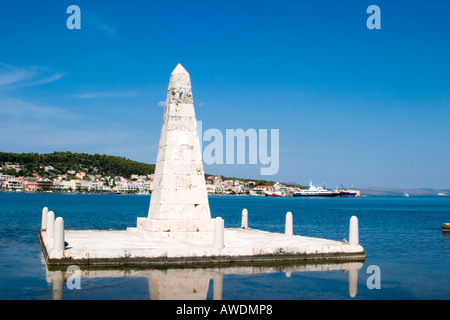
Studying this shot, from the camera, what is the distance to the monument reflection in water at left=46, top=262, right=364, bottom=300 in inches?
407

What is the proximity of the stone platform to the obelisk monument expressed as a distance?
3.33 ft

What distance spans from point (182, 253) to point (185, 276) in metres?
1.93

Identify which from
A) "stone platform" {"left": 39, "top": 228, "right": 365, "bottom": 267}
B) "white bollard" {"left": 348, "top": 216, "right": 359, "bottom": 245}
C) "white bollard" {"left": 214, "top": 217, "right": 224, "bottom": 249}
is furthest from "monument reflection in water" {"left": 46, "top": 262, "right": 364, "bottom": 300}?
"white bollard" {"left": 348, "top": 216, "right": 359, "bottom": 245}

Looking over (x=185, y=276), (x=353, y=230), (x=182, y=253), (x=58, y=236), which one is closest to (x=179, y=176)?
(x=182, y=253)

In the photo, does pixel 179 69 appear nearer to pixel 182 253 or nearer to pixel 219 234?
pixel 219 234

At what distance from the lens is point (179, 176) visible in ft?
61.2

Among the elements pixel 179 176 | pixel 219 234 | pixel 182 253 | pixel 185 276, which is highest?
pixel 179 176

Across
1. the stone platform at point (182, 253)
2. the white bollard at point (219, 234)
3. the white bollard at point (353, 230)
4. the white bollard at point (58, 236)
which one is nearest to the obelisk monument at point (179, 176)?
the stone platform at point (182, 253)

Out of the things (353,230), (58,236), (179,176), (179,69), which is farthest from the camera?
(179,69)

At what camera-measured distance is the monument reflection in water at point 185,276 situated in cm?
1034

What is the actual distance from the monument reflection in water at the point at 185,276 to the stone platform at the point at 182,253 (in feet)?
2.08

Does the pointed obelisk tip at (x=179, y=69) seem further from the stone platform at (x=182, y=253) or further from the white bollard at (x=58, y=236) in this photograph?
the white bollard at (x=58, y=236)
